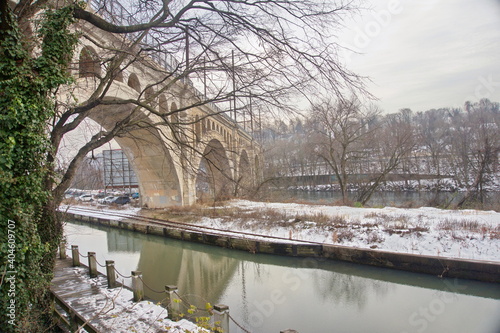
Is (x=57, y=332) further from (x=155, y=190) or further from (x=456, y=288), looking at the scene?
(x=155, y=190)

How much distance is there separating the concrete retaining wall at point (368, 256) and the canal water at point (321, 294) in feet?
0.72

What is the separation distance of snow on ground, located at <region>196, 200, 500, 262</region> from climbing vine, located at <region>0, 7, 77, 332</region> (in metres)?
10.5

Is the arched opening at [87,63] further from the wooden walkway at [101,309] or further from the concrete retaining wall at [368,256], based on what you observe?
the wooden walkway at [101,309]

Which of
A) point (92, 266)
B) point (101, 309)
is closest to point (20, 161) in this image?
point (101, 309)

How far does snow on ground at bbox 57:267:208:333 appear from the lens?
5.52 metres

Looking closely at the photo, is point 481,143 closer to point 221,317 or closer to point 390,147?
point 390,147

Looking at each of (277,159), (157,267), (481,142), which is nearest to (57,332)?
(157,267)

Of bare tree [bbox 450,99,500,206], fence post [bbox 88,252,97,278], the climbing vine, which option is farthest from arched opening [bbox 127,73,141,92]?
bare tree [bbox 450,99,500,206]

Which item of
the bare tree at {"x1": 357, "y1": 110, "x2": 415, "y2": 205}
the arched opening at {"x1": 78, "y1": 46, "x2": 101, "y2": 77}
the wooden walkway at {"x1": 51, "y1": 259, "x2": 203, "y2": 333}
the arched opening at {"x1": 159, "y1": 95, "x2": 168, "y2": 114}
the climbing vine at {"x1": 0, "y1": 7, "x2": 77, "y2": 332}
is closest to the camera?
the climbing vine at {"x1": 0, "y1": 7, "x2": 77, "y2": 332}

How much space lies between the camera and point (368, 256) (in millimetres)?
11312

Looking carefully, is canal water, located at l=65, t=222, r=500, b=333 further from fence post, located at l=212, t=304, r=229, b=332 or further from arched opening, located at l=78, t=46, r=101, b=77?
arched opening, located at l=78, t=46, r=101, b=77

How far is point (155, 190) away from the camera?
2780 cm

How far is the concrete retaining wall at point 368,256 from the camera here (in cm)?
939

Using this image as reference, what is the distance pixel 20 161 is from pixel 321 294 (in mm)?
7956
